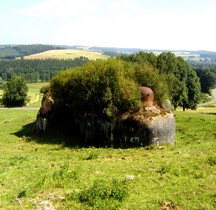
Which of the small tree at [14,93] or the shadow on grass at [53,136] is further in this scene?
the small tree at [14,93]

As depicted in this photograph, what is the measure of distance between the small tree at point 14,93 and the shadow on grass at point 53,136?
59.7 meters

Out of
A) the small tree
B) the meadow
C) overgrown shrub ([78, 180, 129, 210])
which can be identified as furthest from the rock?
the small tree

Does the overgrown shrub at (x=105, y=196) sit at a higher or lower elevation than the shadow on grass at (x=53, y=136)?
higher

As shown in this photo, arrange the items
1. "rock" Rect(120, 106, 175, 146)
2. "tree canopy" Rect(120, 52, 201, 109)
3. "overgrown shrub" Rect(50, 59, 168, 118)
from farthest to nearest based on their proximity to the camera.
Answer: "tree canopy" Rect(120, 52, 201, 109)
"overgrown shrub" Rect(50, 59, 168, 118)
"rock" Rect(120, 106, 175, 146)

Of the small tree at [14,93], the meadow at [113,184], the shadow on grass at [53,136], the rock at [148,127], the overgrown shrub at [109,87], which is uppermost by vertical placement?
the overgrown shrub at [109,87]

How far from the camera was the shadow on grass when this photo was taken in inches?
1244

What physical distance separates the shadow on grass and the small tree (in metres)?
59.7

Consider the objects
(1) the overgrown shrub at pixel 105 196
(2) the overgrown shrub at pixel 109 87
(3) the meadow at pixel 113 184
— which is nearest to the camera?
(1) the overgrown shrub at pixel 105 196

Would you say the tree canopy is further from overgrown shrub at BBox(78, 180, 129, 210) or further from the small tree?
the small tree

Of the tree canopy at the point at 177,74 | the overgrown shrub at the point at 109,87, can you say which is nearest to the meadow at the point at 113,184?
the overgrown shrub at the point at 109,87

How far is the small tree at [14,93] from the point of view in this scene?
9475cm

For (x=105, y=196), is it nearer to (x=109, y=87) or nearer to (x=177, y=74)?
(x=109, y=87)

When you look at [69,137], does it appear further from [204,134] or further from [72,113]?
[204,134]

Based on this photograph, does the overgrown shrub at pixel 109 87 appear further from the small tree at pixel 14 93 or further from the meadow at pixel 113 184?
the small tree at pixel 14 93
